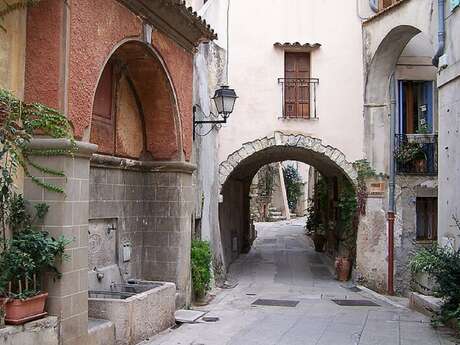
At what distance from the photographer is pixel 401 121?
14.6 m

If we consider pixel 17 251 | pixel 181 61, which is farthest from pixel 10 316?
pixel 181 61

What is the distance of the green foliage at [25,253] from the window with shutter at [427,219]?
10870mm

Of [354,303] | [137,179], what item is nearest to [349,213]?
[354,303]

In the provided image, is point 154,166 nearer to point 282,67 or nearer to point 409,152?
point 282,67

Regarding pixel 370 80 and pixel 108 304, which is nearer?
pixel 108 304

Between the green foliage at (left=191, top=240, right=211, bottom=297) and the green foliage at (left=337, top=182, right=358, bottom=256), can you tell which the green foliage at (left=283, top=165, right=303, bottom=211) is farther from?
the green foliage at (left=191, top=240, right=211, bottom=297)

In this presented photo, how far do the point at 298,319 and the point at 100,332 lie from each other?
13.5 ft

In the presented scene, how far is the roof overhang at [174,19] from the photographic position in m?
7.68

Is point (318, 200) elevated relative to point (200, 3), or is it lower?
lower

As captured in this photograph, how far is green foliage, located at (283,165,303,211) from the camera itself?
40938 mm

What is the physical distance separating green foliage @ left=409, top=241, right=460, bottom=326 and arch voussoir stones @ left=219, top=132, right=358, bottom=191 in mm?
6348

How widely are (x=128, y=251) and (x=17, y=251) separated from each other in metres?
3.58

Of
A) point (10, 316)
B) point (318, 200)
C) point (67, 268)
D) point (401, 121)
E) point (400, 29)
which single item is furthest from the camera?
point (318, 200)

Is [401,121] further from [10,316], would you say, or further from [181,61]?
[10,316]
